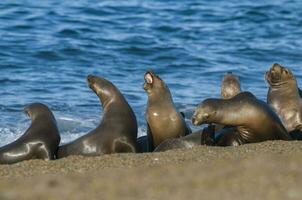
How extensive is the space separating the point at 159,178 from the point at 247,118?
3311 mm

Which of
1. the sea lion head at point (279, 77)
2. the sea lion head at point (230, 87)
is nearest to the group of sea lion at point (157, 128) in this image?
the sea lion head at point (230, 87)

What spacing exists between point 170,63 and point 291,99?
6.23m

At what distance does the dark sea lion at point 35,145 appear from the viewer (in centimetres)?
959

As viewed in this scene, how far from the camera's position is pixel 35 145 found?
9688 millimetres

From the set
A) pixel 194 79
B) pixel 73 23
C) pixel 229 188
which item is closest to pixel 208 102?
pixel 229 188

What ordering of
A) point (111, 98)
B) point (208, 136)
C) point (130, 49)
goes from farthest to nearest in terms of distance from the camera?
1. point (130, 49)
2. point (111, 98)
3. point (208, 136)

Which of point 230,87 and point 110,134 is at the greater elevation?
point 230,87

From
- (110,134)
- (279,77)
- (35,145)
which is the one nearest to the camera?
(35,145)

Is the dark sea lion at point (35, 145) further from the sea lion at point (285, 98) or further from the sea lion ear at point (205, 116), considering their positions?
the sea lion at point (285, 98)

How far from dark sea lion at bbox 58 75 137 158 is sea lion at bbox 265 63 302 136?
1685 mm

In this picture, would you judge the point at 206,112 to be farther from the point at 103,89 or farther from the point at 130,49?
the point at 130,49

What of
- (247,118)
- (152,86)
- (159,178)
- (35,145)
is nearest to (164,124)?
(152,86)

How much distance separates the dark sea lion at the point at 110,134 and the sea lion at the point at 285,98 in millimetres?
1685

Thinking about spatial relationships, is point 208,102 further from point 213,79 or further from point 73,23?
point 73,23
